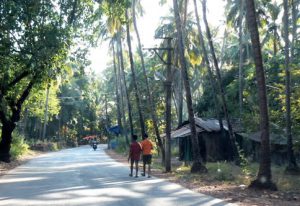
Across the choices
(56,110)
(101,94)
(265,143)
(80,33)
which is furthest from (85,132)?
(265,143)

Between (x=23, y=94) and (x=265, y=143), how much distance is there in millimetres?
16688

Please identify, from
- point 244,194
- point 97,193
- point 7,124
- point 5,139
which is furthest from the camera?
point 5,139

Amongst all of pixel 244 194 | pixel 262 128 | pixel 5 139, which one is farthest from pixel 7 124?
pixel 244 194

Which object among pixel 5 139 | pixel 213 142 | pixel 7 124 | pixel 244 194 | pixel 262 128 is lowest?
pixel 244 194

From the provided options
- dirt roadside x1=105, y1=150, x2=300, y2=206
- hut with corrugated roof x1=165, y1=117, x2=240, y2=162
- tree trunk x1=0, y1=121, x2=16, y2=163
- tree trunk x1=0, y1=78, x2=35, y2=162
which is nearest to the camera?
dirt roadside x1=105, y1=150, x2=300, y2=206

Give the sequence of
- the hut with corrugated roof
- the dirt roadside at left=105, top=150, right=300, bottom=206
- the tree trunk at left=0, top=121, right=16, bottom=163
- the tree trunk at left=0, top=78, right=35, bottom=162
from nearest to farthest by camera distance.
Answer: the dirt roadside at left=105, top=150, right=300, bottom=206
the tree trunk at left=0, top=78, right=35, bottom=162
the tree trunk at left=0, top=121, right=16, bottom=163
the hut with corrugated roof

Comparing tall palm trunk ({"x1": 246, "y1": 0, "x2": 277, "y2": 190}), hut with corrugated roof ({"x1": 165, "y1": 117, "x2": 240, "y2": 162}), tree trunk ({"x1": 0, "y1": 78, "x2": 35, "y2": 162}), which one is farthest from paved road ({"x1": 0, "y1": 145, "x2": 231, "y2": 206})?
hut with corrugated roof ({"x1": 165, "y1": 117, "x2": 240, "y2": 162})

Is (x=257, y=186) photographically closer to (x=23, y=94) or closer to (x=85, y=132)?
(x=23, y=94)

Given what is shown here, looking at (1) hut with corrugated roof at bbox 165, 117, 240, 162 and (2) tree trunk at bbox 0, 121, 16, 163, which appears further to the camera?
(1) hut with corrugated roof at bbox 165, 117, 240, 162

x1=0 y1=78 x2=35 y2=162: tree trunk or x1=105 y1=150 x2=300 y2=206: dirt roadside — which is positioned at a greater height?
x1=0 y1=78 x2=35 y2=162: tree trunk

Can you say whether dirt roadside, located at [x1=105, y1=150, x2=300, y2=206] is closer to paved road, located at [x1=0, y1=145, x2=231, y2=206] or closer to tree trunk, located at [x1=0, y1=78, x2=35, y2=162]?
paved road, located at [x1=0, y1=145, x2=231, y2=206]

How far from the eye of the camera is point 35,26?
62.5ft

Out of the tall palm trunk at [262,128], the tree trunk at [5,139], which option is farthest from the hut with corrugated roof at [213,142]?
the tall palm trunk at [262,128]

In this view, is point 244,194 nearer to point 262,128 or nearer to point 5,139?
point 262,128
